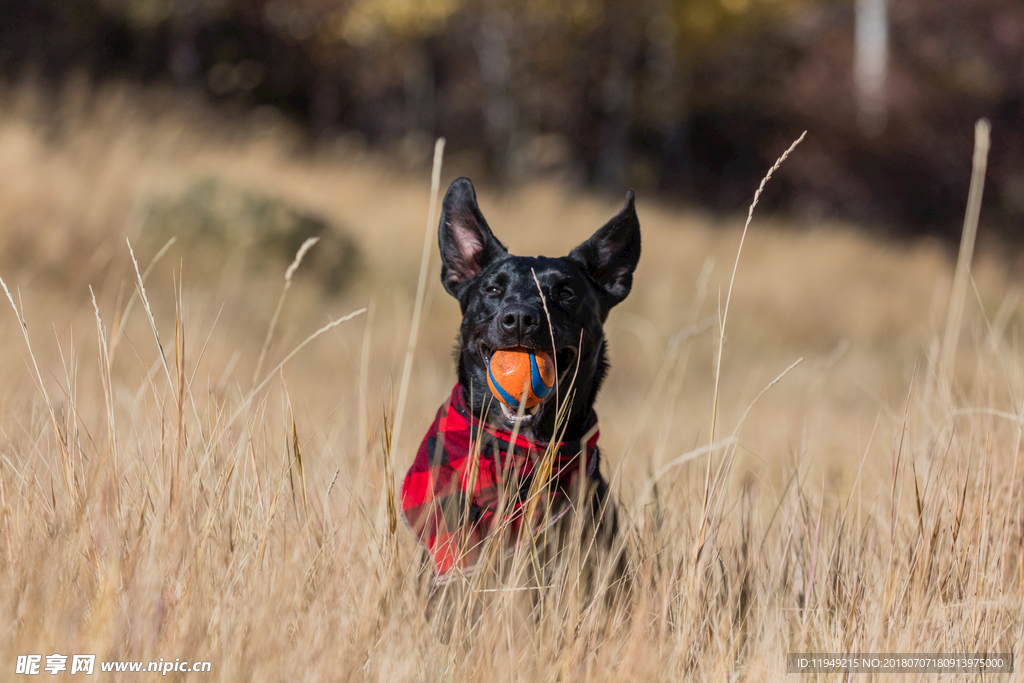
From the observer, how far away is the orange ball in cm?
201

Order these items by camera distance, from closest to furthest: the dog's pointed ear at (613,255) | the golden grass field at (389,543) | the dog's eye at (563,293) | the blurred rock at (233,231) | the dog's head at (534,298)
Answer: the golden grass field at (389,543), the dog's head at (534,298), the dog's eye at (563,293), the dog's pointed ear at (613,255), the blurred rock at (233,231)

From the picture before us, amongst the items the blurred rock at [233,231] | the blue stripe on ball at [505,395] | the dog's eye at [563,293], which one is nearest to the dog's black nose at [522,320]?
the blue stripe on ball at [505,395]

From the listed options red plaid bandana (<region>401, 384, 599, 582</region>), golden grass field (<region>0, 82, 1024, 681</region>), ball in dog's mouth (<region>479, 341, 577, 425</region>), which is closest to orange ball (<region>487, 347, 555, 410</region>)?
ball in dog's mouth (<region>479, 341, 577, 425</region>)

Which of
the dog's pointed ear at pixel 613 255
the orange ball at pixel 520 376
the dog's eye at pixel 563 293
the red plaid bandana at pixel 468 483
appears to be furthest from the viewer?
the dog's pointed ear at pixel 613 255

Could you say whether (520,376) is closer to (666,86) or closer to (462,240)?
(462,240)

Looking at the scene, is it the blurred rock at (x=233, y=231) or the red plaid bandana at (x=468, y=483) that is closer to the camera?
the red plaid bandana at (x=468, y=483)

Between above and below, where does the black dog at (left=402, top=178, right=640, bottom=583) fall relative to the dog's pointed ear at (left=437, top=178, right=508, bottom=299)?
below

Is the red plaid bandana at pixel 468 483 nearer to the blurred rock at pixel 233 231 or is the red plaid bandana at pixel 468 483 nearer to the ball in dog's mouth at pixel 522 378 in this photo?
the ball in dog's mouth at pixel 522 378

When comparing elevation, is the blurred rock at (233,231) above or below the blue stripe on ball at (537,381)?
above

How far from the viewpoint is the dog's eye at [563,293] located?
7.64 feet

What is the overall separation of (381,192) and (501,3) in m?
4.92

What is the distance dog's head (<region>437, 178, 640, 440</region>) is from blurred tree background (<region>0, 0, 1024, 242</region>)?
11114 mm

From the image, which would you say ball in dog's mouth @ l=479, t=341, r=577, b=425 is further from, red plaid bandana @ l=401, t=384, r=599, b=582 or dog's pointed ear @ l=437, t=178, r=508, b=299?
dog's pointed ear @ l=437, t=178, r=508, b=299

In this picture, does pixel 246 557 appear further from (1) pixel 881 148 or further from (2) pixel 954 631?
(1) pixel 881 148
